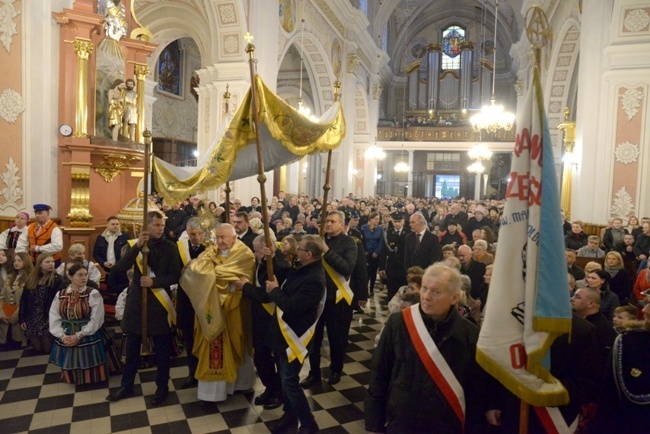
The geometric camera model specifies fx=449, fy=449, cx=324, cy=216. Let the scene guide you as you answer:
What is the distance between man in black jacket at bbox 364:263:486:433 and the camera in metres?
2.23

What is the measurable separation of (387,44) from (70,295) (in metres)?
29.8

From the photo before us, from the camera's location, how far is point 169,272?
412 cm

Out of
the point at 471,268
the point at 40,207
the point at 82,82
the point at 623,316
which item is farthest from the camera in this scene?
the point at 82,82

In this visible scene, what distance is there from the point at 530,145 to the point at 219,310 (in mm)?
2818

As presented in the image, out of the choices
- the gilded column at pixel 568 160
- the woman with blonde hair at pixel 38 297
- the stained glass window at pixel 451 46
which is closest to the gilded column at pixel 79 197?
the woman with blonde hair at pixel 38 297

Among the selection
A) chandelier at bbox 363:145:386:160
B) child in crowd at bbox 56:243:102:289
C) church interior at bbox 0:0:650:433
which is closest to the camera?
church interior at bbox 0:0:650:433

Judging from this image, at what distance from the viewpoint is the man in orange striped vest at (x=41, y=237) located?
577 centimetres

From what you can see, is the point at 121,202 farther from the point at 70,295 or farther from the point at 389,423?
the point at 389,423

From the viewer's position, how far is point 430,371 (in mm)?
2227

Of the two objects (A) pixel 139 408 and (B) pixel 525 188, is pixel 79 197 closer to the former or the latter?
(A) pixel 139 408

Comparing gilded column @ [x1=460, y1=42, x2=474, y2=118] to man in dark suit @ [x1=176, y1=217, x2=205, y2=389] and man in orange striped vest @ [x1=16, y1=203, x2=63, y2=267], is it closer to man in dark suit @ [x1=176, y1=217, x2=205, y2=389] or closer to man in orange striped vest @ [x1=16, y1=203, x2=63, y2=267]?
man in orange striped vest @ [x1=16, y1=203, x2=63, y2=267]

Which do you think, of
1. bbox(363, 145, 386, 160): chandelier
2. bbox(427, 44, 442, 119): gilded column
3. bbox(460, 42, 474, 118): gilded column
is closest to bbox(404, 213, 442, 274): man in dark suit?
bbox(363, 145, 386, 160): chandelier

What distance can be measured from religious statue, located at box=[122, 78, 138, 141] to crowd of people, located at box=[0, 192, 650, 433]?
2158mm

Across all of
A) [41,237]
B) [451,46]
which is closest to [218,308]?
[41,237]
